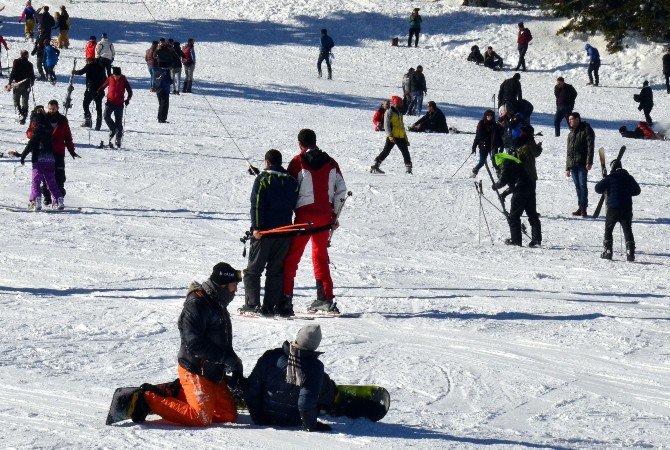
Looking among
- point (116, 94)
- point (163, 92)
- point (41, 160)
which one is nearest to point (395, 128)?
point (116, 94)

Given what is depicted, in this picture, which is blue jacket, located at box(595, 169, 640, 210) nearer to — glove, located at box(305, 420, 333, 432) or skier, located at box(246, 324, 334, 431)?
skier, located at box(246, 324, 334, 431)

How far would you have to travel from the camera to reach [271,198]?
1053 cm

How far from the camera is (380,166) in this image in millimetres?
21188

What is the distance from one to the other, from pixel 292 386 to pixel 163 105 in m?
16.9

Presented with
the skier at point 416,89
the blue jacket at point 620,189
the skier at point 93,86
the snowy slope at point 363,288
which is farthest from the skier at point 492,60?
the blue jacket at point 620,189

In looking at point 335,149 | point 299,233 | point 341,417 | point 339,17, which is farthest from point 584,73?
point 341,417

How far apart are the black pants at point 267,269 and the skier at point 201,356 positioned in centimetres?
264

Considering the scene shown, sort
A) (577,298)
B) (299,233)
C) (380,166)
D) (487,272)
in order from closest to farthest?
1. (299,233)
2. (577,298)
3. (487,272)
4. (380,166)

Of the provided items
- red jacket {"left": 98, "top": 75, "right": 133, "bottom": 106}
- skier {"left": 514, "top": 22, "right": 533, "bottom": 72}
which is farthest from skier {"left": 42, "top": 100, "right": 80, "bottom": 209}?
skier {"left": 514, "top": 22, "right": 533, "bottom": 72}

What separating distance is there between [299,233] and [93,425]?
11.0 feet

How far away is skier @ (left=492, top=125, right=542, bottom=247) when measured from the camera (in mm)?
15633

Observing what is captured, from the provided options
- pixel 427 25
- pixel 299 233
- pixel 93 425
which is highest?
pixel 427 25

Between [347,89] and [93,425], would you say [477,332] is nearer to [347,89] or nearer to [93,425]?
[93,425]

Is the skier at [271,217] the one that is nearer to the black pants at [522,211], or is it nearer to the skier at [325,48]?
the black pants at [522,211]
